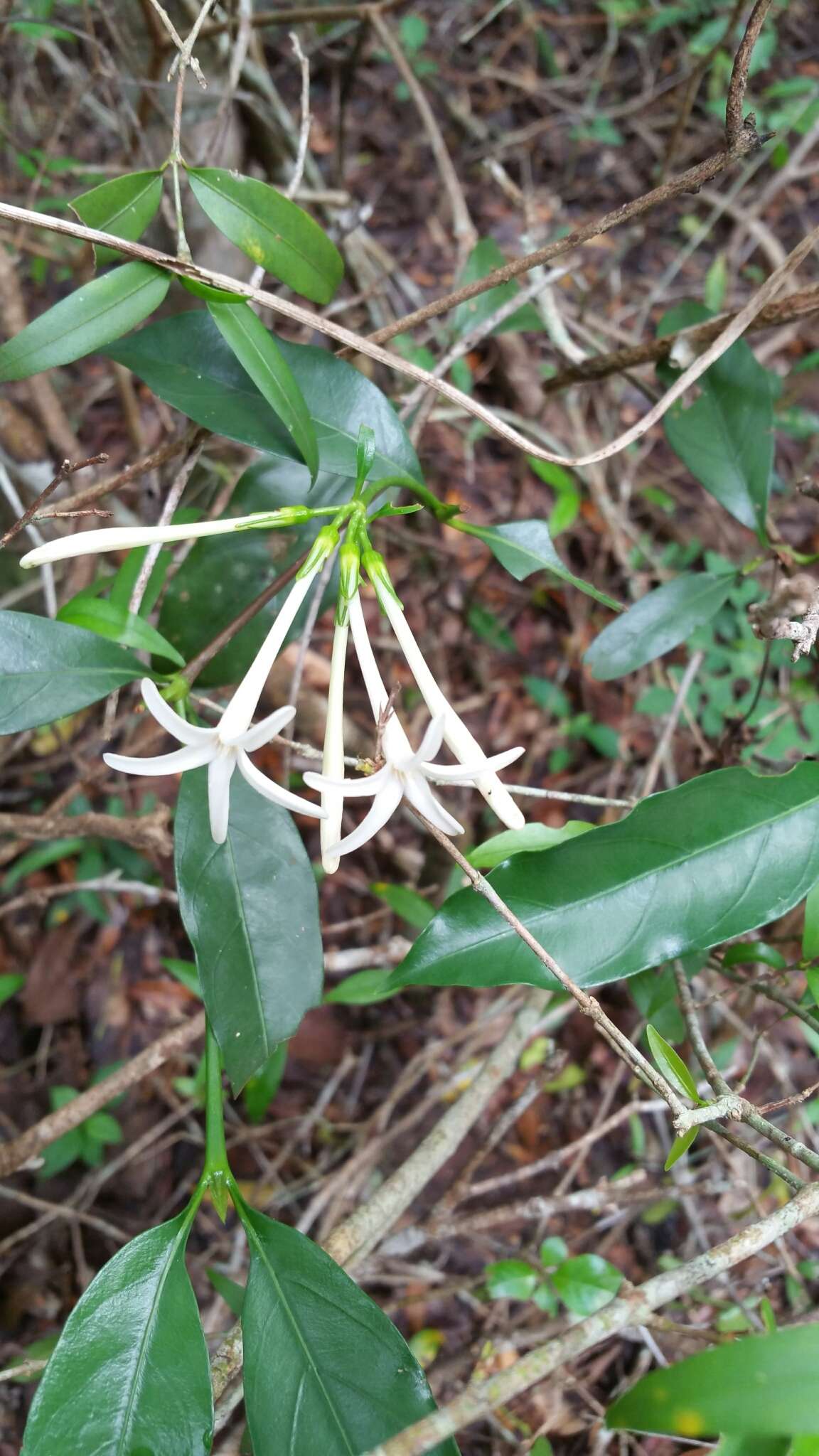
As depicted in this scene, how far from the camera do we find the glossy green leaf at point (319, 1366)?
2.84 ft

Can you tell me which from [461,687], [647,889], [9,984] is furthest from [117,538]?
[461,687]

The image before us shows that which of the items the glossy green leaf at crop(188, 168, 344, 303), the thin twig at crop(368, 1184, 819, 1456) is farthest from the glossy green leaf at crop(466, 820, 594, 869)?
the glossy green leaf at crop(188, 168, 344, 303)

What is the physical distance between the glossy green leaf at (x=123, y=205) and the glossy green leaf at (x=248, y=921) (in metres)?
0.60

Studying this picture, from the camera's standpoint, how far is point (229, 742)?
0.82 meters

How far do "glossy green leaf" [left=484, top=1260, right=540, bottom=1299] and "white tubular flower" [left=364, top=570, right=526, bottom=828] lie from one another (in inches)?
37.9

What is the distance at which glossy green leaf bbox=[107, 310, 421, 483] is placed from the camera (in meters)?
1.01

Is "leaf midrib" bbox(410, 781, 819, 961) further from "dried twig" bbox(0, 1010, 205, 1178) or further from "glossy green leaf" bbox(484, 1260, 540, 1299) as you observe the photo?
"glossy green leaf" bbox(484, 1260, 540, 1299)

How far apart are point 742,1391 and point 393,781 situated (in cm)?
54

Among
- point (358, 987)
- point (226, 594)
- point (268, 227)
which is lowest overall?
point (358, 987)

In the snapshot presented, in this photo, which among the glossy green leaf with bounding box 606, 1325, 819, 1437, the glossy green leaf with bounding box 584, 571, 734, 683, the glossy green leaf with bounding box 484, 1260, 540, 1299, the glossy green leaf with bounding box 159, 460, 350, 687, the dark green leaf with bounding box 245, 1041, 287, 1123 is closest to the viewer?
the glossy green leaf with bounding box 606, 1325, 819, 1437

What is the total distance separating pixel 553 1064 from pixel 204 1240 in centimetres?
90

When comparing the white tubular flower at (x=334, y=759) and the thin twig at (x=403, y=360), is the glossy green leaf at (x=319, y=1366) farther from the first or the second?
the thin twig at (x=403, y=360)

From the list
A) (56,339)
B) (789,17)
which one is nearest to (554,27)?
(789,17)

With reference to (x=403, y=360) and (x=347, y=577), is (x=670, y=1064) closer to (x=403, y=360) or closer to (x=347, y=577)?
(x=347, y=577)
